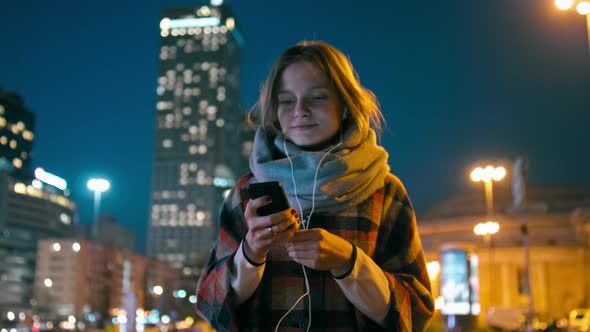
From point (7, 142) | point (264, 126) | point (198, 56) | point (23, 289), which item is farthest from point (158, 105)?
point (264, 126)

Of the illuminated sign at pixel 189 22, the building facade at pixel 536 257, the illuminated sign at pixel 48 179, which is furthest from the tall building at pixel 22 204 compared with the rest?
the building facade at pixel 536 257

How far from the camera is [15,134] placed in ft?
549

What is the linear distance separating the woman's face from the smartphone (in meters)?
0.60

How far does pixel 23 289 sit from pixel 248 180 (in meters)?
127

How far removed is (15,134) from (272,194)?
180 metres

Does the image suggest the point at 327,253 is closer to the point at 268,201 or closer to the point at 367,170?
the point at 268,201

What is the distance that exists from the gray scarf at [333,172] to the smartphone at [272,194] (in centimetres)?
36

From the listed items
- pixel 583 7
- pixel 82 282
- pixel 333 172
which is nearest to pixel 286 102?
pixel 333 172

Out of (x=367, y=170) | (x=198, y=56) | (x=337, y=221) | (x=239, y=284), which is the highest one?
(x=198, y=56)

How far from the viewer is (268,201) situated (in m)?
2.02

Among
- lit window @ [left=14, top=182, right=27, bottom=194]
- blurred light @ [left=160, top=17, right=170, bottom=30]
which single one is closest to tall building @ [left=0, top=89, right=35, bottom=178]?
lit window @ [left=14, top=182, right=27, bottom=194]

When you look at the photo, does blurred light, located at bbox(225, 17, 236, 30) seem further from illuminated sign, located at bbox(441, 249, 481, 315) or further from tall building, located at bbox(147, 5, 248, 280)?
illuminated sign, located at bbox(441, 249, 481, 315)

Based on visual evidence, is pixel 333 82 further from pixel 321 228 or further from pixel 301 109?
pixel 321 228

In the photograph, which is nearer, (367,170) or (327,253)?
(327,253)
